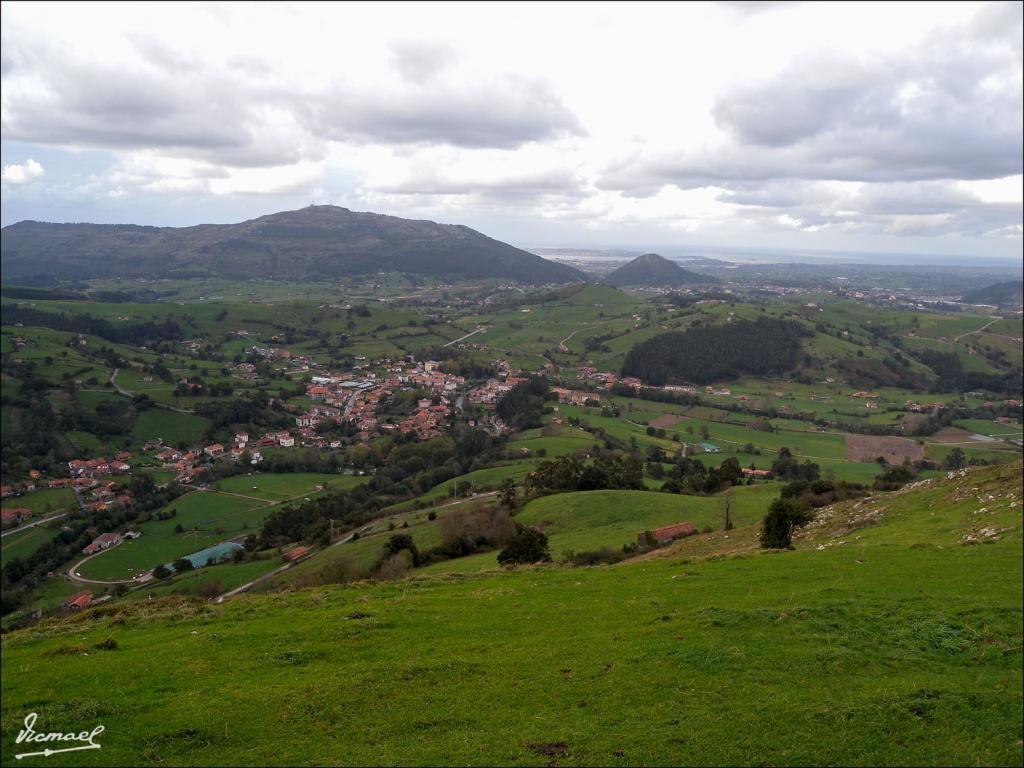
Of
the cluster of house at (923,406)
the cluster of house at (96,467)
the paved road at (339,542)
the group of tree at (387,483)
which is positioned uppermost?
the cluster of house at (923,406)

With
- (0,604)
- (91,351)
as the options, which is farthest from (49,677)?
(91,351)

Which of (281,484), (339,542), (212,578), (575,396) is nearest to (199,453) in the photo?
(281,484)

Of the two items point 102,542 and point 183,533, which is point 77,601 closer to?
point 102,542

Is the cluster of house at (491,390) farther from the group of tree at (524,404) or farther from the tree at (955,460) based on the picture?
the tree at (955,460)

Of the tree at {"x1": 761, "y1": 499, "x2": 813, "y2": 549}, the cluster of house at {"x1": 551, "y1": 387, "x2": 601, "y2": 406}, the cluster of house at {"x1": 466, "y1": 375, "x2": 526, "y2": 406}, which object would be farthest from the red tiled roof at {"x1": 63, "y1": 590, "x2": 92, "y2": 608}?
the cluster of house at {"x1": 551, "y1": 387, "x2": 601, "y2": 406}

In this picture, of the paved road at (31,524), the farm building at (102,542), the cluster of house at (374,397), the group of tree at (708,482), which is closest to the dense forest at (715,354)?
the cluster of house at (374,397)

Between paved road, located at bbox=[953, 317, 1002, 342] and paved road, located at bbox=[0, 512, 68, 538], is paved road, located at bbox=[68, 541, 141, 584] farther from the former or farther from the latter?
paved road, located at bbox=[953, 317, 1002, 342]

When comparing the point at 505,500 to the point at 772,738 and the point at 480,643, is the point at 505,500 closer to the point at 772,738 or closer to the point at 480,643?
the point at 480,643
